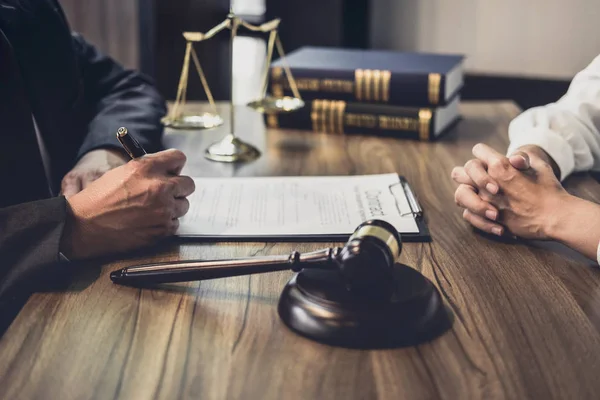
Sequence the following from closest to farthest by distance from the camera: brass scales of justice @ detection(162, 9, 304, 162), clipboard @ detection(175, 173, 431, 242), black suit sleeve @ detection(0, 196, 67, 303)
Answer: black suit sleeve @ detection(0, 196, 67, 303) < clipboard @ detection(175, 173, 431, 242) < brass scales of justice @ detection(162, 9, 304, 162)

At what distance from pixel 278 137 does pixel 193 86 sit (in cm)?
151

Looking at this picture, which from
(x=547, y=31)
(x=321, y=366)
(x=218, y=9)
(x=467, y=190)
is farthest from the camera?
(x=218, y=9)

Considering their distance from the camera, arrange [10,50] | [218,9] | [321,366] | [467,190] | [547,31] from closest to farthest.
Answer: [321,366], [467,190], [10,50], [547,31], [218,9]

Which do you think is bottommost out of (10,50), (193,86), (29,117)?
(193,86)

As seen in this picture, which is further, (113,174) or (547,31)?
(547,31)

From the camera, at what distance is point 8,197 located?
140 centimetres

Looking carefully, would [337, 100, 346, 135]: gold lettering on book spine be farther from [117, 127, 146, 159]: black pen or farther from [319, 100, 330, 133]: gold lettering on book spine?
[117, 127, 146, 159]: black pen

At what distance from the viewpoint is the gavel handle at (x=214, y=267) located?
2.77ft

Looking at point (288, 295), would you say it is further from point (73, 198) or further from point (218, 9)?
point (218, 9)

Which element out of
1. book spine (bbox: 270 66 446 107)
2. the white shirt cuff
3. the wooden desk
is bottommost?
the wooden desk

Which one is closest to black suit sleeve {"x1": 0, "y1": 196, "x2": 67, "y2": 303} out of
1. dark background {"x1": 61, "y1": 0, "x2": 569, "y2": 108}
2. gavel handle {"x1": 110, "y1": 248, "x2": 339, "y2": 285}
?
gavel handle {"x1": 110, "y1": 248, "x2": 339, "y2": 285}

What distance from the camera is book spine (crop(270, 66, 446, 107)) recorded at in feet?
5.32

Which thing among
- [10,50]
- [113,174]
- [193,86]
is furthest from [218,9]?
[113,174]

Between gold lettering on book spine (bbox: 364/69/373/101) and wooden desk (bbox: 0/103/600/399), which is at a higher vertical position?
gold lettering on book spine (bbox: 364/69/373/101)
